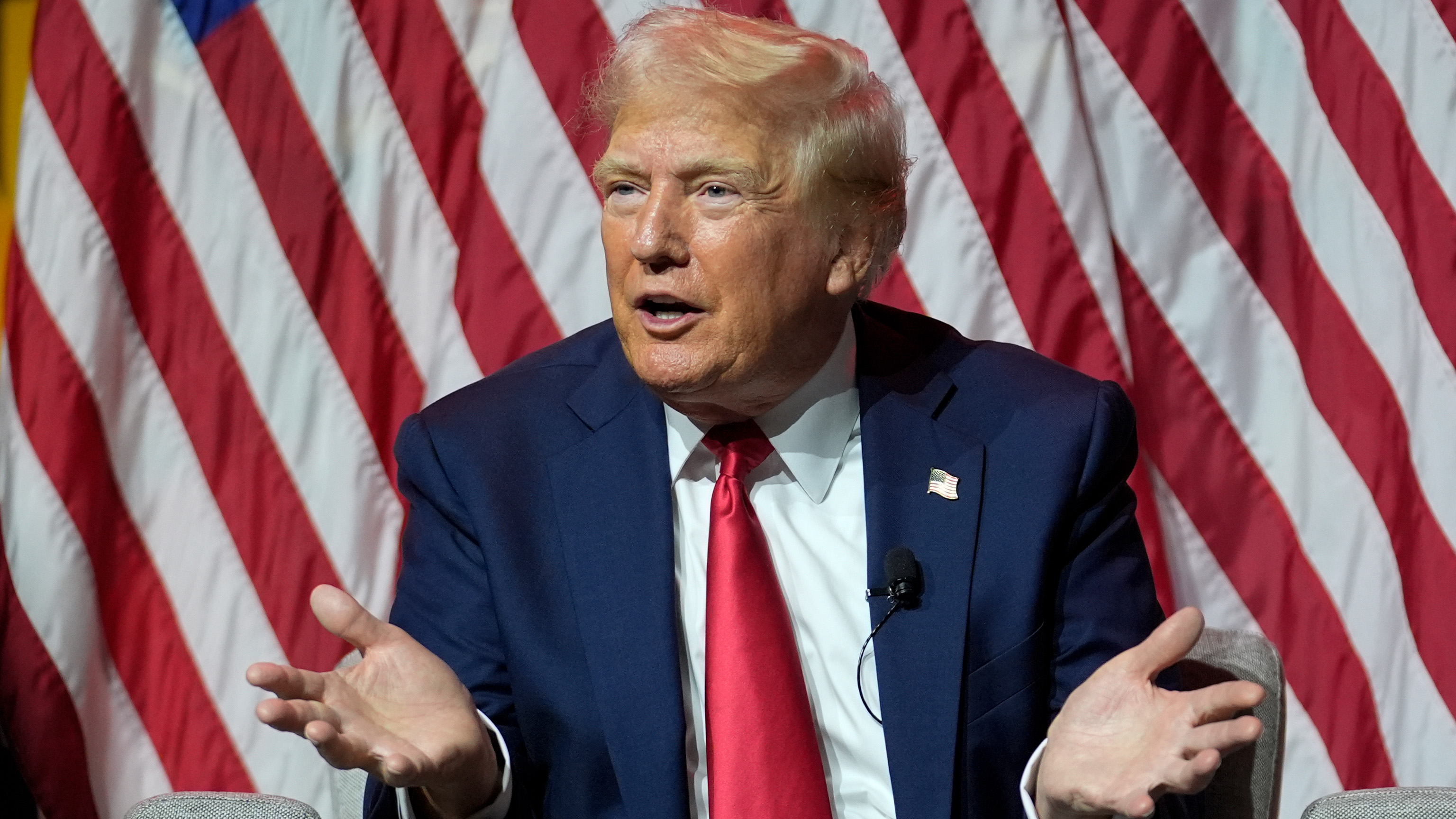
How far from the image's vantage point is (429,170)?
9.02ft

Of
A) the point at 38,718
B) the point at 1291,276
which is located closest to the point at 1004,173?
the point at 1291,276

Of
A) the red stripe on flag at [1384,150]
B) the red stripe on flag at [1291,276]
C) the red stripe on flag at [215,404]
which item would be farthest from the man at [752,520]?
the red stripe on flag at [1384,150]

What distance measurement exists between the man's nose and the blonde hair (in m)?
0.15

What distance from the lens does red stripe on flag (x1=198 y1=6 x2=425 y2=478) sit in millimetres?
2695

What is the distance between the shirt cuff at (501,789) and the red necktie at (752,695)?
25 centimetres

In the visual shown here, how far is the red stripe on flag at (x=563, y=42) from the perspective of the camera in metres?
2.70

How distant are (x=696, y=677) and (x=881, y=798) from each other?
0.28m

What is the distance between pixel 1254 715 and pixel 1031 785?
17.3 inches

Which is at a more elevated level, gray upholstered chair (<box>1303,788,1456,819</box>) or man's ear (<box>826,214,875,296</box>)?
man's ear (<box>826,214,875,296</box>)

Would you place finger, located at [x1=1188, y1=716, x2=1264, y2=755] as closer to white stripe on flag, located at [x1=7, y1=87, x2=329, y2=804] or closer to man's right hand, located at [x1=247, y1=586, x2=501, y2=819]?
man's right hand, located at [x1=247, y1=586, x2=501, y2=819]

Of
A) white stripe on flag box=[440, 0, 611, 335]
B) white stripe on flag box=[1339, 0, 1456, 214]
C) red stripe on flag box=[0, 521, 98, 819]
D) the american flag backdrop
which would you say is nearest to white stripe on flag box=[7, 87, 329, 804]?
the american flag backdrop

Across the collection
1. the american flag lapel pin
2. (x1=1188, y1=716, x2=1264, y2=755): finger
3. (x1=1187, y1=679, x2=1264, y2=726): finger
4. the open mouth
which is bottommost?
(x1=1188, y1=716, x2=1264, y2=755): finger

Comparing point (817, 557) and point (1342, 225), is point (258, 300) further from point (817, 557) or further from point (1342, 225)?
point (1342, 225)

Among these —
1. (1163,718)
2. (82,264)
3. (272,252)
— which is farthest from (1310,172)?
(82,264)
